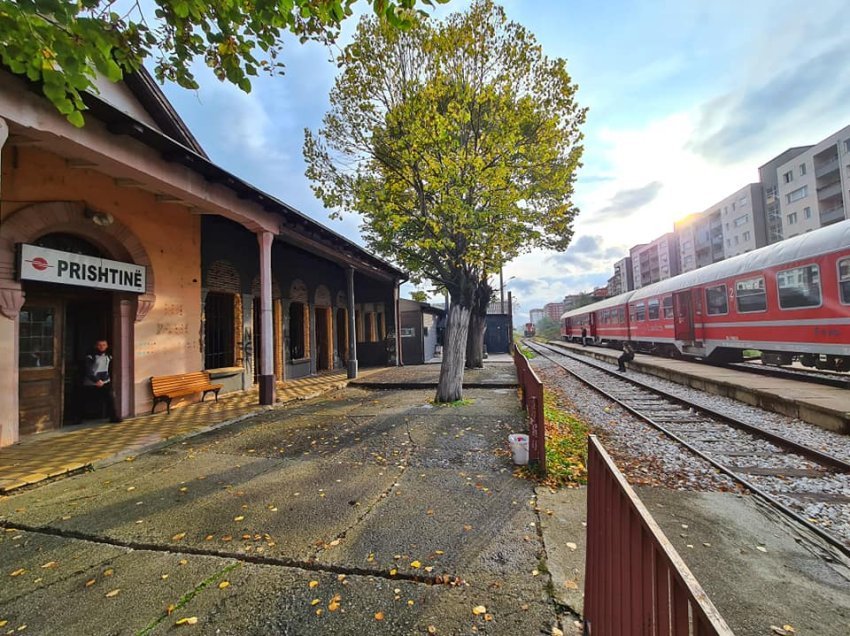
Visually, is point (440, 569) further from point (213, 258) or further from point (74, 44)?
point (213, 258)

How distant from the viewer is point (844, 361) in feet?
27.7

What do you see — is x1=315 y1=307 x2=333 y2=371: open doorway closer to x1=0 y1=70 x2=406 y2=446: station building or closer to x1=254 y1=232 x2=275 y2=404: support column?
x1=0 y1=70 x2=406 y2=446: station building

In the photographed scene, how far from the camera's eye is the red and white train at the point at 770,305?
8.12 meters

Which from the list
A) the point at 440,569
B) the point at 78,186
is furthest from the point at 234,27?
Answer: the point at 78,186

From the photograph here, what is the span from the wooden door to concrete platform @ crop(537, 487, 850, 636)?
808 cm

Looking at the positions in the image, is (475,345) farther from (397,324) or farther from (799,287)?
(799,287)

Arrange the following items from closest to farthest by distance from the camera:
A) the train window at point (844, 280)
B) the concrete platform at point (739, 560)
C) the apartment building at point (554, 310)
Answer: the concrete platform at point (739, 560)
the train window at point (844, 280)
the apartment building at point (554, 310)

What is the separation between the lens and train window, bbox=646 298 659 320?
1655 cm

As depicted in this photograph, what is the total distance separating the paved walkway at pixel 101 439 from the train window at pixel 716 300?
525 inches

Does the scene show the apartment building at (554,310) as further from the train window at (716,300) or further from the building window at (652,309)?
the train window at (716,300)

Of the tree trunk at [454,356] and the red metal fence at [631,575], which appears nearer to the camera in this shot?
the red metal fence at [631,575]

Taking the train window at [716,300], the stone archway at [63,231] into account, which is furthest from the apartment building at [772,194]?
the stone archway at [63,231]

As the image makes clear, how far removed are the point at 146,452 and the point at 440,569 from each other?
5.06 metres

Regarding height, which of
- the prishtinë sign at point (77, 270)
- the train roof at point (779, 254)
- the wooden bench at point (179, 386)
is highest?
the train roof at point (779, 254)
